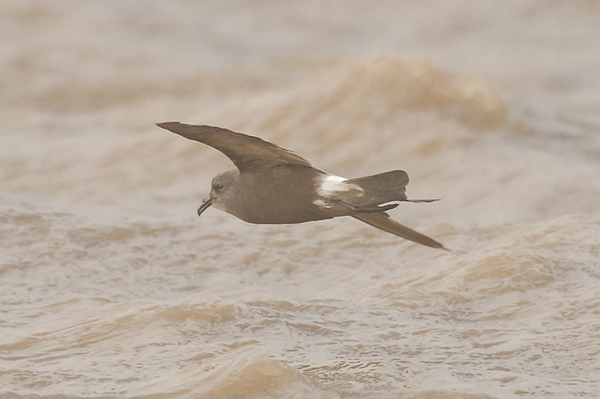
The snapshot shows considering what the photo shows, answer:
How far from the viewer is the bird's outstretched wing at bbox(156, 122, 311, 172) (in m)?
4.75

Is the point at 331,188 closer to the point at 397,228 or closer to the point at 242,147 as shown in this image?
the point at 242,147

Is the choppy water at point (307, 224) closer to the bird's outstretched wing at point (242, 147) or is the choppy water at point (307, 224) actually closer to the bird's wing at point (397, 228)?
the bird's wing at point (397, 228)

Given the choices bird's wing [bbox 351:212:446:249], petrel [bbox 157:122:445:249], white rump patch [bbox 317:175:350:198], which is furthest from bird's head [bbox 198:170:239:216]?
bird's wing [bbox 351:212:446:249]

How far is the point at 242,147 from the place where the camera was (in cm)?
513

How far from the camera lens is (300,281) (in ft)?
23.7

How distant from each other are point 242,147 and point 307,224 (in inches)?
125

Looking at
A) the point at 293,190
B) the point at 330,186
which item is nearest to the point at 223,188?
the point at 293,190

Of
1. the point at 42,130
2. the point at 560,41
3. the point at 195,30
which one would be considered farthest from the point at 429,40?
the point at 42,130

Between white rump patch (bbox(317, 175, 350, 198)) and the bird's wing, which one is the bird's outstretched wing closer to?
white rump patch (bbox(317, 175, 350, 198))

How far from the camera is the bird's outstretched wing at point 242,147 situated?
4.75m

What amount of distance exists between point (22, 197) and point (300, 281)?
9.42 ft

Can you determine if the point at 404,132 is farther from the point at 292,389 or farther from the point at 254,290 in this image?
the point at 292,389

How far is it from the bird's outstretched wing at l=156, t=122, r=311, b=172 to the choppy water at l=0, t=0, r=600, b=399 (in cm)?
95

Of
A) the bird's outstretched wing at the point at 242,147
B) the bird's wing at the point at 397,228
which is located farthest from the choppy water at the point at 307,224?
the bird's outstretched wing at the point at 242,147
